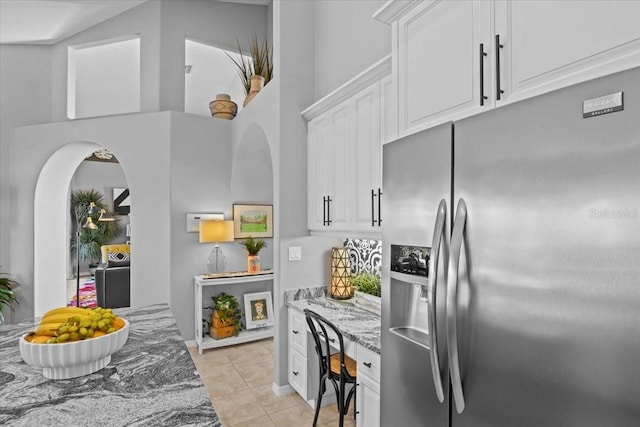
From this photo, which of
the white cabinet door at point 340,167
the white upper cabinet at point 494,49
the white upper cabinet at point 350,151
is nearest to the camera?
the white upper cabinet at point 494,49

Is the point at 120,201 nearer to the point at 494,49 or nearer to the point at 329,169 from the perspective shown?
the point at 329,169

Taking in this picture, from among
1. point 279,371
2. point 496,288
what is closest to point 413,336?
point 496,288

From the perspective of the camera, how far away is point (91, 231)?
9023 mm

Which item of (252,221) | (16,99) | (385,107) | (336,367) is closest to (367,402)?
(336,367)

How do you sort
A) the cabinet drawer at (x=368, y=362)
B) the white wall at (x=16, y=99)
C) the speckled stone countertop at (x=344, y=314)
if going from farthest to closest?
1. the white wall at (x=16, y=99)
2. the speckled stone countertop at (x=344, y=314)
3. the cabinet drawer at (x=368, y=362)

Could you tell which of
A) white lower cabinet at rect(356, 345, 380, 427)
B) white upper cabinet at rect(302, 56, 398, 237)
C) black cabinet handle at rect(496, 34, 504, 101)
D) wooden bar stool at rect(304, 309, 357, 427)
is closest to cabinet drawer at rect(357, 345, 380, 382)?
white lower cabinet at rect(356, 345, 380, 427)

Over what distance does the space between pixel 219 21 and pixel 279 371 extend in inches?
185

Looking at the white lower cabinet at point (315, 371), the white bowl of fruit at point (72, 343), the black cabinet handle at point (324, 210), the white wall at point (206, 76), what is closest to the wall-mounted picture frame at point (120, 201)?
the white wall at point (206, 76)

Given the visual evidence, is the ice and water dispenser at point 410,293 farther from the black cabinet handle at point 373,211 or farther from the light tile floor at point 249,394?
the light tile floor at point 249,394

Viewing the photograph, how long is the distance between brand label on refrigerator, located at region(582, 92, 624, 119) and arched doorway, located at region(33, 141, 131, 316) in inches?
202

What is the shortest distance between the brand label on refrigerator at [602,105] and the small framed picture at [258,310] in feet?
13.8

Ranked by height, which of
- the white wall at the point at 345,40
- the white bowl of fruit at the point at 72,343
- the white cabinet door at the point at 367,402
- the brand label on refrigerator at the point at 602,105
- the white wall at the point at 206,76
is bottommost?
the white cabinet door at the point at 367,402

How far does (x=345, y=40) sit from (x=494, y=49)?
1944 mm

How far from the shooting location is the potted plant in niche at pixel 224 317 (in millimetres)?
4242
